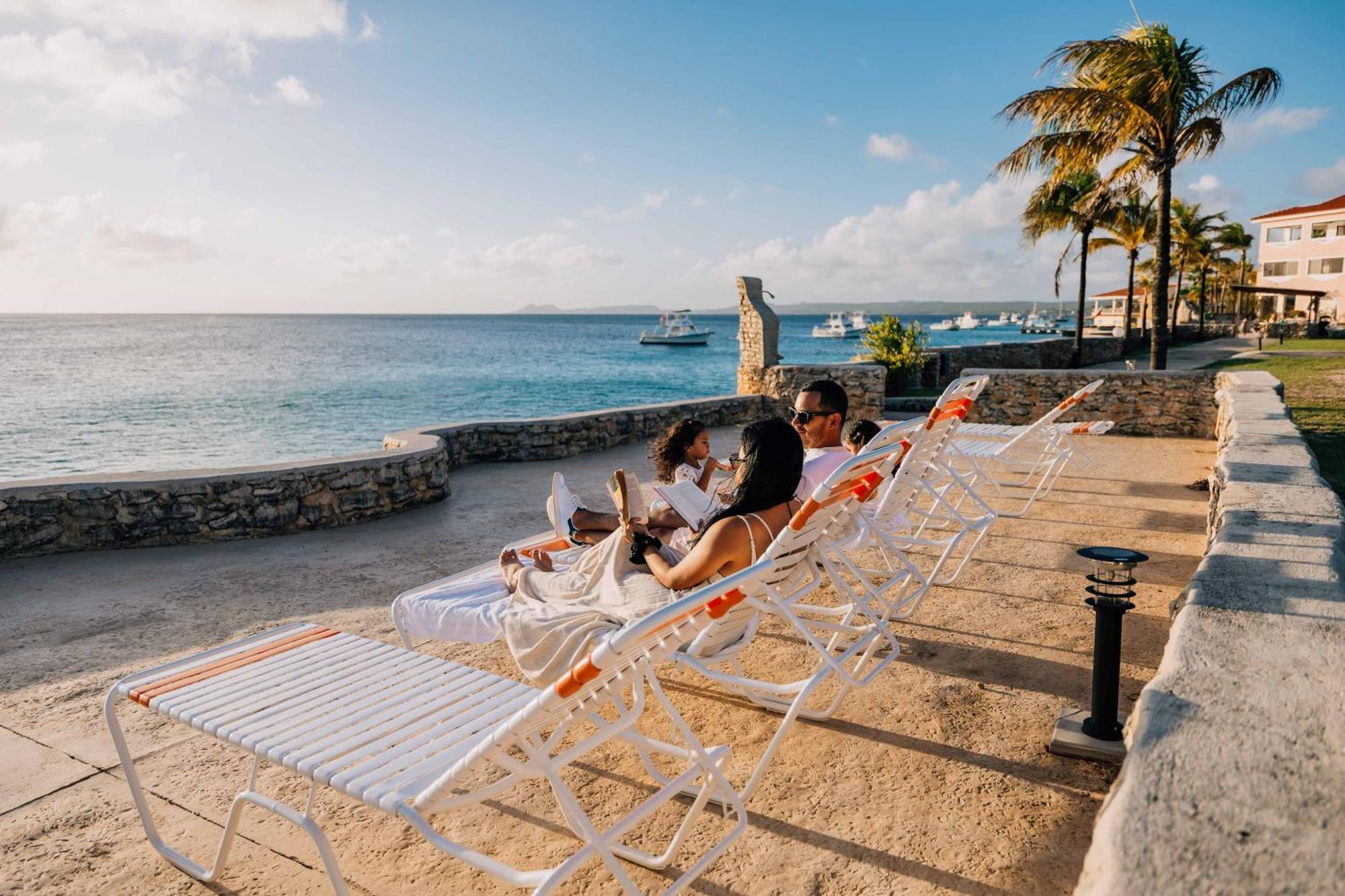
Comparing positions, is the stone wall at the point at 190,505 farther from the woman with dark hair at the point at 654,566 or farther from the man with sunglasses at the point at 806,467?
the woman with dark hair at the point at 654,566

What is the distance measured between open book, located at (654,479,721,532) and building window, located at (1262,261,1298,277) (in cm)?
6263

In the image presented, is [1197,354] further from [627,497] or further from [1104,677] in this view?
[627,497]

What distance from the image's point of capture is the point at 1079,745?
2.93 meters

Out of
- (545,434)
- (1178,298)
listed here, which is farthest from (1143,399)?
(1178,298)

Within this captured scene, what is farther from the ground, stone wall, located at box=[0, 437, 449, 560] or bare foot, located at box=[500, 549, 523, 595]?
bare foot, located at box=[500, 549, 523, 595]

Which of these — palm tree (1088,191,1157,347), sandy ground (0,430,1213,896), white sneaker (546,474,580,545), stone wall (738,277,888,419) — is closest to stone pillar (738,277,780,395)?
stone wall (738,277,888,419)

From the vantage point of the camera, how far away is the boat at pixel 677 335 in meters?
86.6

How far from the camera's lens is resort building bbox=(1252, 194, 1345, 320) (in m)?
48.9

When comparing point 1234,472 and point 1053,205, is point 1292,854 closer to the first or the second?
point 1234,472

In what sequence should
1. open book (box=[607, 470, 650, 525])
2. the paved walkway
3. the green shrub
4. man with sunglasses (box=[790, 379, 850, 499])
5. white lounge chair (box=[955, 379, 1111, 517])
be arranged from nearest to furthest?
open book (box=[607, 470, 650, 525]) < man with sunglasses (box=[790, 379, 850, 499]) < white lounge chair (box=[955, 379, 1111, 517]) < the green shrub < the paved walkway

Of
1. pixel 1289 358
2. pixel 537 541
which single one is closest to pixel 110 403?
pixel 537 541

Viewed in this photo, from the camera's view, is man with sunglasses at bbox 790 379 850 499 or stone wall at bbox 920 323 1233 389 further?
stone wall at bbox 920 323 1233 389

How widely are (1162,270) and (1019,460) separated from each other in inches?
315

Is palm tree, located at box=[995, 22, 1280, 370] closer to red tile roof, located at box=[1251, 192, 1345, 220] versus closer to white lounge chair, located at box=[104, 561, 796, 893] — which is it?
white lounge chair, located at box=[104, 561, 796, 893]
